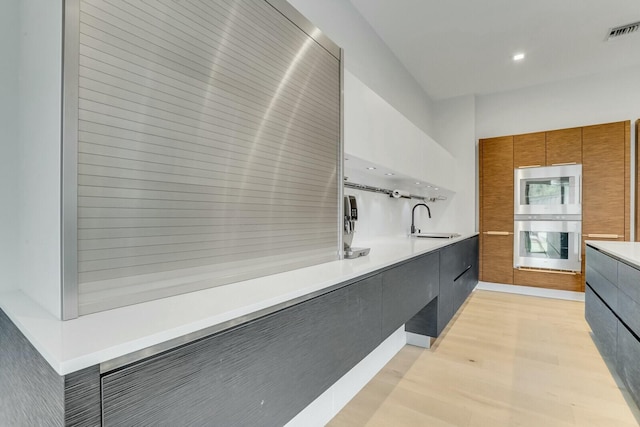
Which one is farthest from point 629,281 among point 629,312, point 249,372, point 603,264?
point 249,372

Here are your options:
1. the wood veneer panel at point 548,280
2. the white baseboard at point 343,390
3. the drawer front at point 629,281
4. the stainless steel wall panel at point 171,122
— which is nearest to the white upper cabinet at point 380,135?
the stainless steel wall panel at point 171,122

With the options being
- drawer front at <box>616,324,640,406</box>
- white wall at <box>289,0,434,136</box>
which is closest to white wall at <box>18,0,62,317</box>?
white wall at <box>289,0,434,136</box>

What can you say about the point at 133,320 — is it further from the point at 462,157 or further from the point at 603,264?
the point at 462,157

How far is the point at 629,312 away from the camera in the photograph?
66.1 inches

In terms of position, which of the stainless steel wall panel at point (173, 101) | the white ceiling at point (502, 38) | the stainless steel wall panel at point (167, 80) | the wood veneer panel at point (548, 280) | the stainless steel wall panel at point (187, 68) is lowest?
the wood veneer panel at point (548, 280)

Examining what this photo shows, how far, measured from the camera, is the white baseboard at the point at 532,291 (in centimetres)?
376

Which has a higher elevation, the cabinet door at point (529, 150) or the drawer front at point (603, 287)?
the cabinet door at point (529, 150)

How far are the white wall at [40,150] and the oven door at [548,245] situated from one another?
4.59 m

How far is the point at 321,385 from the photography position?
1.05 metres

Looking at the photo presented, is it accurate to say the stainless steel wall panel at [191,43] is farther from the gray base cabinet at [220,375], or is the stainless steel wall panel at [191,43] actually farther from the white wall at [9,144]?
the gray base cabinet at [220,375]

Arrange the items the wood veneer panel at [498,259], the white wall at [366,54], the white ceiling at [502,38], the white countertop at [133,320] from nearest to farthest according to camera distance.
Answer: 1. the white countertop at [133,320]
2. the white wall at [366,54]
3. the white ceiling at [502,38]
4. the wood veneer panel at [498,259]

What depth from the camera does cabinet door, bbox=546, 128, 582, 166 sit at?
3.70 metres

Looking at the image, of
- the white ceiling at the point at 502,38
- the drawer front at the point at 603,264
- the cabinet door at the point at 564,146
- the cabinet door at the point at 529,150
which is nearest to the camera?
the drawer front at the point at 603,264

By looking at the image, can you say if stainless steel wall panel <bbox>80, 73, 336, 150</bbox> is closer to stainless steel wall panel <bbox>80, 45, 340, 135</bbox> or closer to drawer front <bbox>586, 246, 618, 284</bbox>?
stainless steel wall panel <bbox>80, 45, 340, 135</bbox>
